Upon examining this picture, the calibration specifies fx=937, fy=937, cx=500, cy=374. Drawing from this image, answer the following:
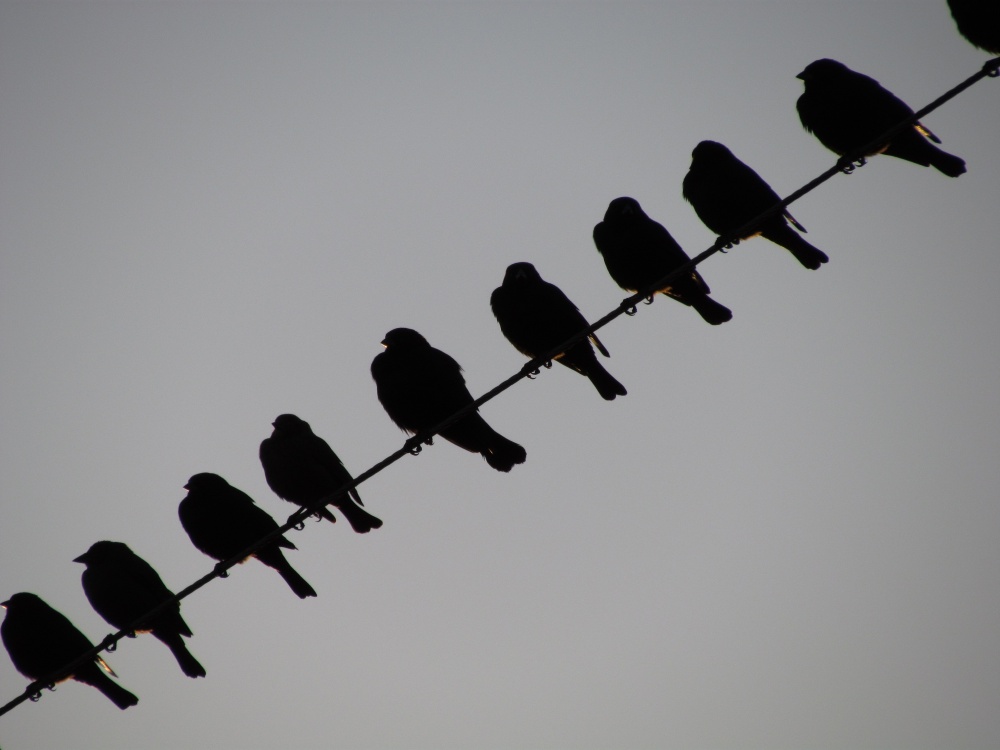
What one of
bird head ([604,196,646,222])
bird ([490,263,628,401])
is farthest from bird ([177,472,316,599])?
bird head ([604,196,646,222])

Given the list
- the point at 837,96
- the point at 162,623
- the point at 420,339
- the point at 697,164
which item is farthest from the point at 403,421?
the point at 837,96

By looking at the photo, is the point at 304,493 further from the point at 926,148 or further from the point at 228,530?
the point at 926,148

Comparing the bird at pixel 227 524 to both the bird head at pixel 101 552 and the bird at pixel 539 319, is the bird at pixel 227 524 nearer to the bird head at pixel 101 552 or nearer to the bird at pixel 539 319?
the bird head at pixel 101 552

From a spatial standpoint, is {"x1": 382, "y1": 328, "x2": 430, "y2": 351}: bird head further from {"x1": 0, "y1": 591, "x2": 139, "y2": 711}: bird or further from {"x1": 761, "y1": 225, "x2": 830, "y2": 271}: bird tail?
{"x1": 0, "y1": 591, "x2": 139, "y2": 711}: bird

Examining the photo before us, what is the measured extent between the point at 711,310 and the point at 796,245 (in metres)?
0.65

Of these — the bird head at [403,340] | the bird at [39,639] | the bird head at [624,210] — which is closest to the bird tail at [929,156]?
the bird head at [624,210]

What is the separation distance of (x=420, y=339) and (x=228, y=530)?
186cm

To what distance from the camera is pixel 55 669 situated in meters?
6.67

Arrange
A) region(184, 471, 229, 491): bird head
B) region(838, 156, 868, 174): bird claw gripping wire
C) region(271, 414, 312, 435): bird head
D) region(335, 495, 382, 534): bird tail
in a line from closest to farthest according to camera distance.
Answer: region(838, 156, 868, 174): bird claw gripping wire, region(335, 495, 382, 534): bird tail, region(184, 471, 229, 491): bird head, region(271, 414, 312, 435): bird head

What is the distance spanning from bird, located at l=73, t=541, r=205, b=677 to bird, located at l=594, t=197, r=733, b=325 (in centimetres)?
377

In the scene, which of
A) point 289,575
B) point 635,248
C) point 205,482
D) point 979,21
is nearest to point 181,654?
point 289,575

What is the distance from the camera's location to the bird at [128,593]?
631 cm

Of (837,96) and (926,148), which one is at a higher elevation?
(837,96)

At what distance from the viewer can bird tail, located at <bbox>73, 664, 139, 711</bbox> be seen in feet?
20.8
